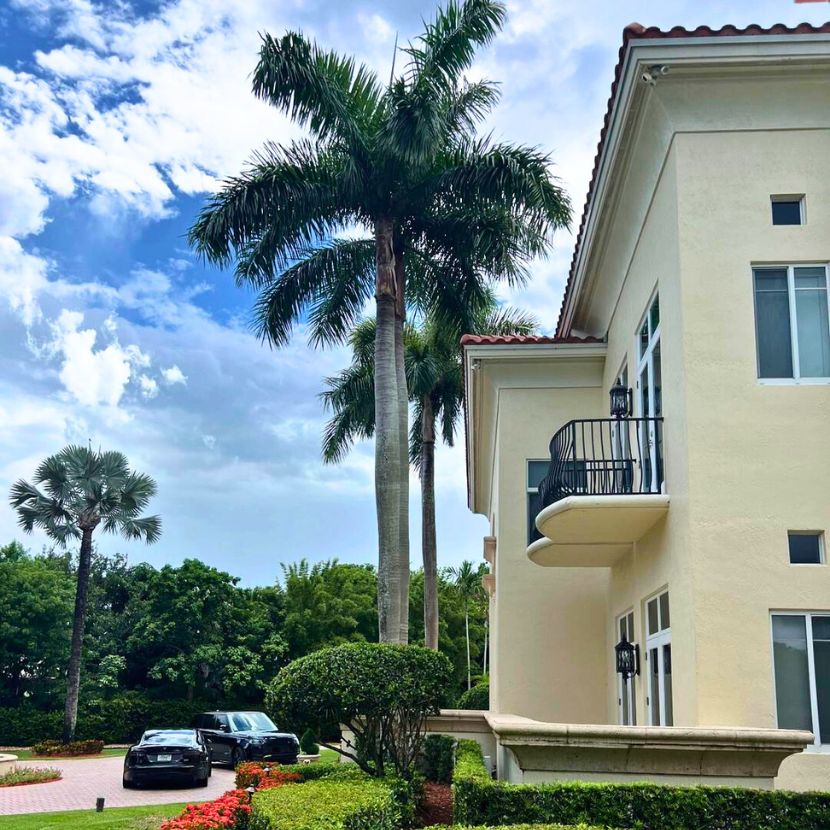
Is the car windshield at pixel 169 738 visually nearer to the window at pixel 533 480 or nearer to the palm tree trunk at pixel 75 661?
the window at pixel 533 480

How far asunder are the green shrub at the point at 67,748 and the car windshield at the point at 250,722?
29.2 ft

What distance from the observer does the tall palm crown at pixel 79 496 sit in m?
35.8

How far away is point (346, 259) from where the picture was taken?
68.3 feet

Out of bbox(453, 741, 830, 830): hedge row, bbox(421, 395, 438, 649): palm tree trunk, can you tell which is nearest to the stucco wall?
bbox(453, 741, 830, 830): hedge row

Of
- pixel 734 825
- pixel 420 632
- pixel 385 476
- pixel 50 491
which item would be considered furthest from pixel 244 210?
pixel 420 632

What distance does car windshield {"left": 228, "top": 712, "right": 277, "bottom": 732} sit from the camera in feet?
86.0

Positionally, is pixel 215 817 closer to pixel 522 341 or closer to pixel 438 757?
pixel 438 757

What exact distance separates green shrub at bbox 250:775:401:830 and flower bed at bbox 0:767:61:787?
46.2ft

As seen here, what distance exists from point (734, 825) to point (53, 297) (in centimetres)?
2531

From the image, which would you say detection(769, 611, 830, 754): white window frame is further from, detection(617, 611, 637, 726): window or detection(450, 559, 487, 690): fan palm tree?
detection(450, 559, 487, 690): fan palm tree

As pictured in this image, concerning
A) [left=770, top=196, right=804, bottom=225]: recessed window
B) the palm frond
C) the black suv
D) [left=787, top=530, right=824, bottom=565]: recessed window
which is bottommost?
the black suv

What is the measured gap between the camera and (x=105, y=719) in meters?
37.3

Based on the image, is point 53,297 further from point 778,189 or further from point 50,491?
point 778,189

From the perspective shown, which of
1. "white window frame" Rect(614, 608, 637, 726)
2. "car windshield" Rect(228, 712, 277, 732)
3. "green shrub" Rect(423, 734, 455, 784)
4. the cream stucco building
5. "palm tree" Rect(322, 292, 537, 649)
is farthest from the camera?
"palm tree" Rect(322, 292, 537, 649)
